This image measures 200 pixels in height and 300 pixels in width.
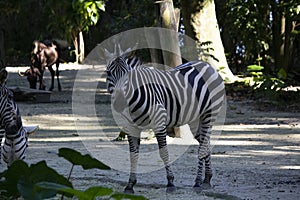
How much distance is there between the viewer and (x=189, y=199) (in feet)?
23.9

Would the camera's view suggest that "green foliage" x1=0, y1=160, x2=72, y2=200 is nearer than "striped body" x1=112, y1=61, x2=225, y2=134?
Yes

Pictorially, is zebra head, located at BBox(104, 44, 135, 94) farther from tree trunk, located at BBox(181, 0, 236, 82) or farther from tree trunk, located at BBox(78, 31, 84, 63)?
tree trunk, located at BBox(78, 31, 84, 63)

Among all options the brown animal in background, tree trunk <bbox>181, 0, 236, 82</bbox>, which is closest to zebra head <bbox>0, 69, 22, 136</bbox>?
the brown animal in background

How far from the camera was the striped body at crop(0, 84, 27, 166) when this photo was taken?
6.89 metres

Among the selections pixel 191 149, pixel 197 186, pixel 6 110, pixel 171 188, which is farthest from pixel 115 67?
pixel 191 149

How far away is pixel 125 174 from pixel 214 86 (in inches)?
63.1

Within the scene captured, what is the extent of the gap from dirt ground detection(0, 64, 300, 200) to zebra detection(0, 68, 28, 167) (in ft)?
3.73

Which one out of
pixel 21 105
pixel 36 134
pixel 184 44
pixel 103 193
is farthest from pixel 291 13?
pixel 103 193

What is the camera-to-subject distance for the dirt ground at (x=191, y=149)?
789 cm

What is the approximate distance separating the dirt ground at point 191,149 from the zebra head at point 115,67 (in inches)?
48.3

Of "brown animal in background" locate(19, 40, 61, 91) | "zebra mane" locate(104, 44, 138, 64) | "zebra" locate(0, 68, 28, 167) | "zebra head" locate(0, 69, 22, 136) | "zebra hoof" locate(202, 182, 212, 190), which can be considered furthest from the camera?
"brown animal in background" locate(19, 40, 61, 91)

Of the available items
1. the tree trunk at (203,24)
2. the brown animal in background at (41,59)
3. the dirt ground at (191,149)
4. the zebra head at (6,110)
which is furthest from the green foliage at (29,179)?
the tree trunk at (203,24)

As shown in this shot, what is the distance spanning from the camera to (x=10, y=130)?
273 inches

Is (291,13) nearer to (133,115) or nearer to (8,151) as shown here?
(133,115)
